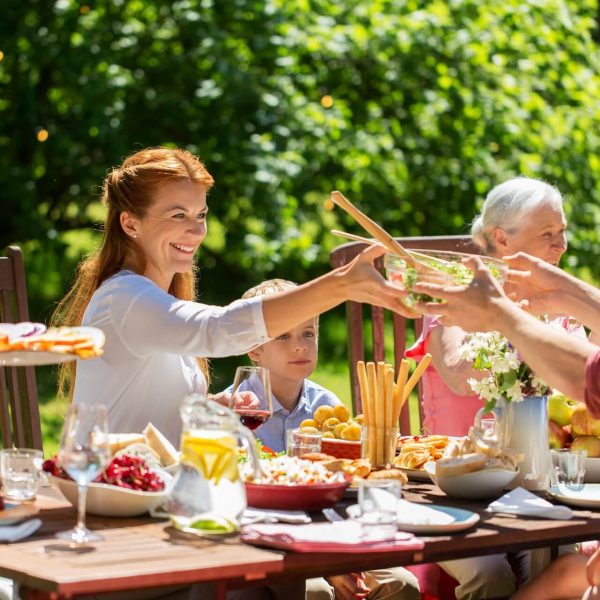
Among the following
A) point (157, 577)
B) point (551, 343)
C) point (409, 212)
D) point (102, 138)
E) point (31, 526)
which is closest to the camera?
point (157, 577)

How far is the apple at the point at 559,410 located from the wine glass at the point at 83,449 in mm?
1483

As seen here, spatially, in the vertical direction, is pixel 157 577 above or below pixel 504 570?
above

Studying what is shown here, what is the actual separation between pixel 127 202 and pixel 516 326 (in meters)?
1.40

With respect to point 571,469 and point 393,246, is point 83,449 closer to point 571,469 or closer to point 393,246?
point 393,246

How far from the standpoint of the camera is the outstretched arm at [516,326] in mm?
3098

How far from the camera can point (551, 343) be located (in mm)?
3119

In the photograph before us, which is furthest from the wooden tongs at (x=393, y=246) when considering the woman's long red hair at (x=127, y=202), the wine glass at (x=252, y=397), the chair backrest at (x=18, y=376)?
the chair backrest at (x=18, y=376)

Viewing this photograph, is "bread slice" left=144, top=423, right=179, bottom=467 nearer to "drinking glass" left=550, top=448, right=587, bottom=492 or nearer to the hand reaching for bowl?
the hand reaching for bowl

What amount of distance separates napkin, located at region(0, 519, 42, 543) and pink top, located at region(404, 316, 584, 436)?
210 centimetres

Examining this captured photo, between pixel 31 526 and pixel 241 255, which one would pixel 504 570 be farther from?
pixel 241 255

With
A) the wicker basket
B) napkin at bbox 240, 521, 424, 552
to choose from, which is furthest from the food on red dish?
the wicker basket

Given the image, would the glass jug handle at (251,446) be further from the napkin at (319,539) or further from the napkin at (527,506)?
the napkin at (527,506)

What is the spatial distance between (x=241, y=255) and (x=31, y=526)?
18.6ft

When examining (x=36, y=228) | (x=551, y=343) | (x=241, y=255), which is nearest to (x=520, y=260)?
(x=551, y=343)
